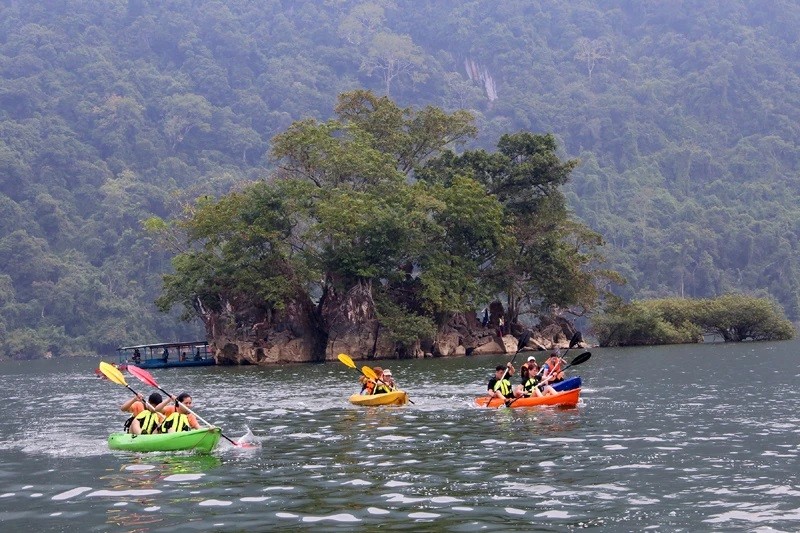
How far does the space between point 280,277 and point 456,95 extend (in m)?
111

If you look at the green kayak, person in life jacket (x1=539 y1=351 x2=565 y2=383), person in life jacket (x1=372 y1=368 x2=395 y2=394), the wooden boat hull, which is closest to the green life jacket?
the green kayak

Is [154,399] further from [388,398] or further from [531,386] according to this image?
[531,386]

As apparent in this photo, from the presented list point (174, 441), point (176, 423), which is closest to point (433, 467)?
point (174, 441)

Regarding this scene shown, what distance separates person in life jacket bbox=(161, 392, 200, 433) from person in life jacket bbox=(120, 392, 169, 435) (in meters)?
0.21

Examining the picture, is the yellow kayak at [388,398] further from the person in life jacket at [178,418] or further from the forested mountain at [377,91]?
the forested mountain at [377,91]

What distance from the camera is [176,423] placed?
2147cm

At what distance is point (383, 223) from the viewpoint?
5753 cm

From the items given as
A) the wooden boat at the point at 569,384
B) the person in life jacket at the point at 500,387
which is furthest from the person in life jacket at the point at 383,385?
the wooden boat at the point at 569,384

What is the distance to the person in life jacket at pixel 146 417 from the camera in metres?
21.6

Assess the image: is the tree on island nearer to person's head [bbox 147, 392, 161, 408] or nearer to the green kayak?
person's head [bbox 147, 392, 161, 408]

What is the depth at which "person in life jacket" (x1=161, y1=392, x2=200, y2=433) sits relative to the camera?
21469mm

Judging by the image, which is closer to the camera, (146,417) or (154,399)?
(146,417)

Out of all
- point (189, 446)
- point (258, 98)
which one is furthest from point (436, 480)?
point (258, 98)

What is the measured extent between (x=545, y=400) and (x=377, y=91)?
135877 millimetres
